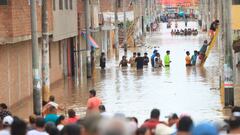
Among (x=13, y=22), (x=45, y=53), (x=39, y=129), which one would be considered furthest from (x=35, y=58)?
(x=39, y=129)

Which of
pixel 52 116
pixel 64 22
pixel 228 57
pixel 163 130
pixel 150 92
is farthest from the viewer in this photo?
pixel 64 22

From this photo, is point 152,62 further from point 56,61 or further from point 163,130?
point 163,130

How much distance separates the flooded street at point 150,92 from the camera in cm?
2428

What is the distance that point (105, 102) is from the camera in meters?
26.8

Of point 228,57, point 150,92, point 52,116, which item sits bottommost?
point 150,92

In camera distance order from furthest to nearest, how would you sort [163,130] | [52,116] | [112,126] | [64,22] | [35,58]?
[64,22], [35,58], [52,116], [163,130], [112,126]

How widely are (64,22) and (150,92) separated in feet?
27.4

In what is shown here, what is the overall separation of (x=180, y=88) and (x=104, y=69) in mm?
13728

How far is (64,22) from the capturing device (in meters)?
36.8

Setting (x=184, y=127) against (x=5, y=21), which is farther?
(x=5, y=21)

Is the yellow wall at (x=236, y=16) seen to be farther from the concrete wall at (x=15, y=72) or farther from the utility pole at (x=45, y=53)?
the utility pole at (x=45, y=53)

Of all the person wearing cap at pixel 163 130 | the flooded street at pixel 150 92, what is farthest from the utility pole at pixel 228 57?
the person wearing cap at pixel 163 130

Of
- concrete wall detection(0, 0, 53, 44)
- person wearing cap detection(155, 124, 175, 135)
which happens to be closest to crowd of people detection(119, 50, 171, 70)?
concrete wall detection(0, 0, 53, 44)

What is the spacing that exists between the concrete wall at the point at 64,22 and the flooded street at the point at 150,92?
2.47 metres
